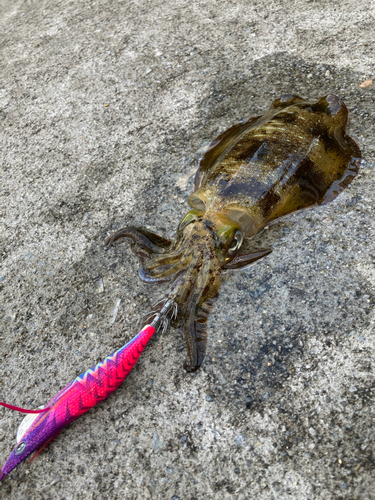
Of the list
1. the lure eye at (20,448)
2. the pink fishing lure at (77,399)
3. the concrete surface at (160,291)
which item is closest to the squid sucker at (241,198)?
the concrete surface at (160,291)

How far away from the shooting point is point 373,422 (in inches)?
94.3

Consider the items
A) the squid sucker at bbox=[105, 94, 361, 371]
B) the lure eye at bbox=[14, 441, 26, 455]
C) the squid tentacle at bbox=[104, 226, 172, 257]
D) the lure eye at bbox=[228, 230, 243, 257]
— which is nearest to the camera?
the lure eye at bbox=[14, 441, 26, 455]

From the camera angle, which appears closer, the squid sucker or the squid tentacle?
the squid sucker

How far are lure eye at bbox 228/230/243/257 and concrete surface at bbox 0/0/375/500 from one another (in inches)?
8.5

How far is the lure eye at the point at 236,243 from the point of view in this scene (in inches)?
121

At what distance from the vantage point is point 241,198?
312cm

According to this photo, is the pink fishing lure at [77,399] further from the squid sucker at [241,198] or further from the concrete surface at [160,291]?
the squid sucker at [241,198]

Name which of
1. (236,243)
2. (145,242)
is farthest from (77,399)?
(236,243)

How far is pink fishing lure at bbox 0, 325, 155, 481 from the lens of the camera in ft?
8.09

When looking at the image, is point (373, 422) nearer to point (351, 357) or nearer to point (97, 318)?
point (351, 357)

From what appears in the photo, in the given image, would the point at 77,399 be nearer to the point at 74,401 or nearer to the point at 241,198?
the point at 74,401

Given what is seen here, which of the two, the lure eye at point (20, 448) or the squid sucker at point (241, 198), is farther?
the squid sucker at point (241, 198)

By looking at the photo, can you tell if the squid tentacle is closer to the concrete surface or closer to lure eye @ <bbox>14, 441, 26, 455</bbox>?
the concrete surface

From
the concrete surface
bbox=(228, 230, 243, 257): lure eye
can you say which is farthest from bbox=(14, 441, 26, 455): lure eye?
bbox=(228, 230, 243, 257): lure eye
